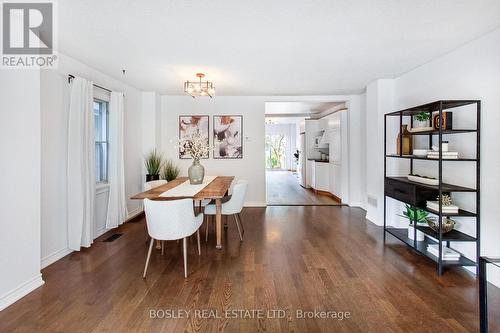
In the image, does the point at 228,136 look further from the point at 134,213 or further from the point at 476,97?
the point at 476,97

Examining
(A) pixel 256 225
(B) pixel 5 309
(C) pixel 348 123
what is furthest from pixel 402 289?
(C) pixel 348 123

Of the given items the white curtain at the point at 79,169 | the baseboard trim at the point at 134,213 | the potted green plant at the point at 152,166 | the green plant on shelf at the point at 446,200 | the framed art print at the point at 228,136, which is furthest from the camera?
the framed art print at the point at 228,136

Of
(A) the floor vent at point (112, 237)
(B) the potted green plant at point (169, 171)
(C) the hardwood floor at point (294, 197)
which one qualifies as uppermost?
(B) the potted green plant at point (169, 171)

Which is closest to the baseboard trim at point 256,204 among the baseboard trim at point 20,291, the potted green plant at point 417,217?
the potted green plant at point 417,217

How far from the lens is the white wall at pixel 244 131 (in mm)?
5906

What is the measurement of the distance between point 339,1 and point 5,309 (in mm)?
3634

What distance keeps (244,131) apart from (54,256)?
403 centimetres

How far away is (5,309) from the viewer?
212cm

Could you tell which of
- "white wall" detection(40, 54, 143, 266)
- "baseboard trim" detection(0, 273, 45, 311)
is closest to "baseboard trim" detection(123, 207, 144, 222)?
"white wall" detection(40, 54, 143, 266)

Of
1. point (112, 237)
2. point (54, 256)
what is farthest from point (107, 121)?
point (54, 256)

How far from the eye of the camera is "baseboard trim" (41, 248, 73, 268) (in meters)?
2.91

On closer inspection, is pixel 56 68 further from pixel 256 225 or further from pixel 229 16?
pixel 256 225

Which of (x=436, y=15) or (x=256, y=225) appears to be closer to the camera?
(x=436, y=15)

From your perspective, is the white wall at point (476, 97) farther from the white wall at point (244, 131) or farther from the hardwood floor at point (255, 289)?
the white wall at point (244, 131)
